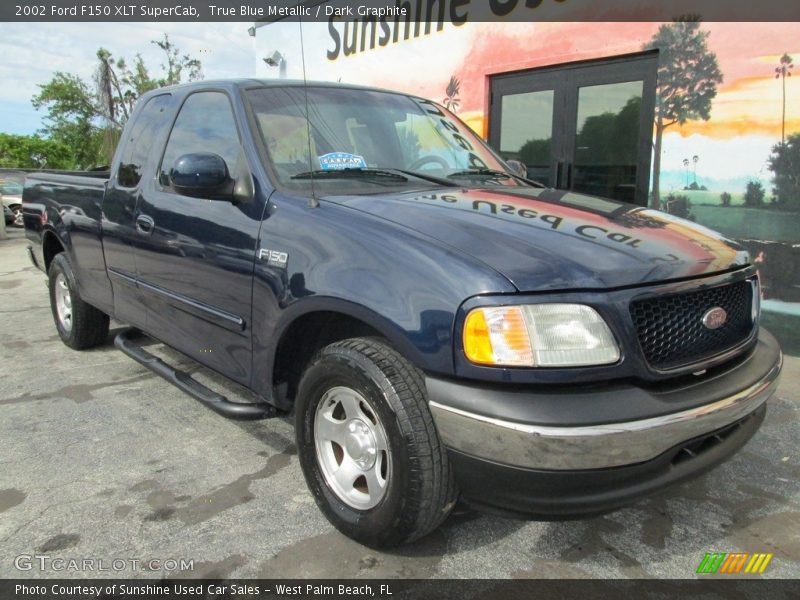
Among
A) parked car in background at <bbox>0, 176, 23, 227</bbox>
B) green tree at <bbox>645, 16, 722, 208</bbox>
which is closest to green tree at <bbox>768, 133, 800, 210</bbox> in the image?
green tree at <bbox>645, 16, 722, 208</bbox>

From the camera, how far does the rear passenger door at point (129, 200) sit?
373 centimetres

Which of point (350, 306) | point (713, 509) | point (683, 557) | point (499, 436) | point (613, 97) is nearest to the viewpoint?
point (499, 436)

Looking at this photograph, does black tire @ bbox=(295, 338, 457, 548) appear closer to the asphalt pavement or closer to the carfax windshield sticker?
the asphalt pavement

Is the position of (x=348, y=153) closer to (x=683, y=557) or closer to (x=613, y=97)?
(x=683, y=557)

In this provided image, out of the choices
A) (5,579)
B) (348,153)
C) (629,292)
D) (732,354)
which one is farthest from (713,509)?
(5,579)

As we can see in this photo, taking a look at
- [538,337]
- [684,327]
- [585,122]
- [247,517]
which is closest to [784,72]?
[585,122]

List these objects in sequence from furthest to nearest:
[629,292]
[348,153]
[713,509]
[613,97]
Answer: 1. [613,97]
2. [348,153]
3. [713,509]
4. [629,292]

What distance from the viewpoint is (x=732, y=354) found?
7.54 feet

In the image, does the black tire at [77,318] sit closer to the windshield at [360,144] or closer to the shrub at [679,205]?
the windshield at [360,144]

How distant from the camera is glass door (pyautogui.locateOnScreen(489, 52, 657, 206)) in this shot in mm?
6285

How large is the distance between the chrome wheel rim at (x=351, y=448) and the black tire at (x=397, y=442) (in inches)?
2.2

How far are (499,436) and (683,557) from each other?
1178 mm

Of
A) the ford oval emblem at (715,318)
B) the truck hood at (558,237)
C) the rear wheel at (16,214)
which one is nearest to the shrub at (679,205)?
the truck hood at (558,237)

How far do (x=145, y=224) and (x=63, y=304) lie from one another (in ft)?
7.23
